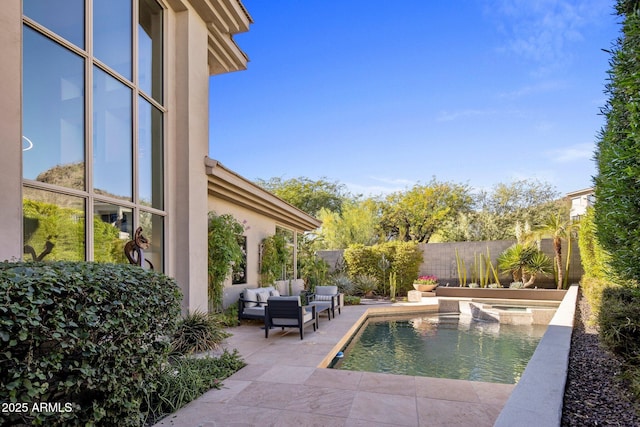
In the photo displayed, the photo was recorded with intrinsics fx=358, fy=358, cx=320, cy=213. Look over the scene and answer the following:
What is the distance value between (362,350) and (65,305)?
19.2 ft

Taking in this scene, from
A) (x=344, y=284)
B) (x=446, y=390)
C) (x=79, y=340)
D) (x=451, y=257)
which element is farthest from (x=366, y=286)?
(x=79, y=340)

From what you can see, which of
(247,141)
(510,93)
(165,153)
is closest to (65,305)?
(165,153)

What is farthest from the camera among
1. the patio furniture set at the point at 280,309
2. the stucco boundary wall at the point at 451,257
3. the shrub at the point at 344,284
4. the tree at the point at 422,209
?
the tree at the point at 422,209

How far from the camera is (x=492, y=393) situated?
400cm

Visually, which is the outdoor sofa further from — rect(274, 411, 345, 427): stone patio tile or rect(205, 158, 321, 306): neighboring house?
rect(274, 411, 345, 427): stone patio tile

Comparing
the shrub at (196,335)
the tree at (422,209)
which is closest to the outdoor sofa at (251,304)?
the shrub at (196,335)

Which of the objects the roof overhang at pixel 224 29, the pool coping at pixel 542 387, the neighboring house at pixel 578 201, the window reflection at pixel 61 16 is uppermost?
A: the roof overhang at pixel 224 29

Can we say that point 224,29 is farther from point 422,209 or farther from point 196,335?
point 422,209

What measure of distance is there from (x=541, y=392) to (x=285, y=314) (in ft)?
15.2

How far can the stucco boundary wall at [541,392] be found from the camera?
2.57 m

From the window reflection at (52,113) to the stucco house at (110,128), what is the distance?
0.01 m

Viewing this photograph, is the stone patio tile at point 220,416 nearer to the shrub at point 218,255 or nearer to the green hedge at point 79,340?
the green hedge at point 79,340

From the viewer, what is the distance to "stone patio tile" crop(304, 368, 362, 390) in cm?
429

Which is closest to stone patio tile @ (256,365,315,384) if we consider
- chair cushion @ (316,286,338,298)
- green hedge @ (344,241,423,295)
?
chair cushion @ (316,286,338,298)
